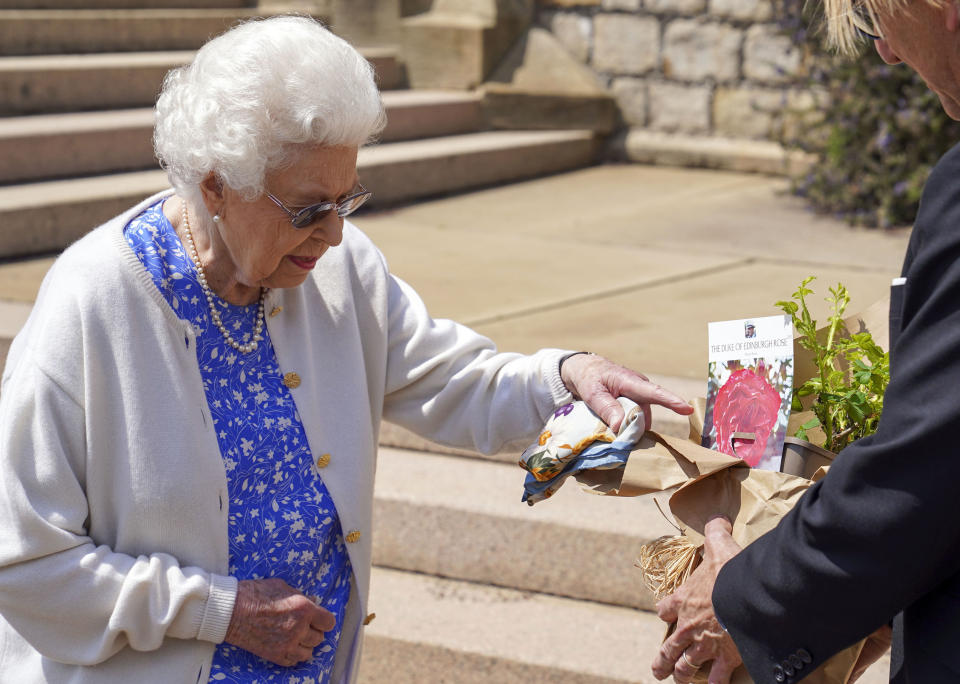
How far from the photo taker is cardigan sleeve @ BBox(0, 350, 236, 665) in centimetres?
173

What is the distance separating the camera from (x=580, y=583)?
120 inches

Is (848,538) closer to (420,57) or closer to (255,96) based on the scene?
(255,96)

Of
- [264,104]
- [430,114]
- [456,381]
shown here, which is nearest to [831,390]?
[456,381]

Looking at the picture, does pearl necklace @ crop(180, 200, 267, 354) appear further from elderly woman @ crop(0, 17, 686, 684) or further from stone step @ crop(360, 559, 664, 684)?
stone step @ crop(360, 559, 664, 684)

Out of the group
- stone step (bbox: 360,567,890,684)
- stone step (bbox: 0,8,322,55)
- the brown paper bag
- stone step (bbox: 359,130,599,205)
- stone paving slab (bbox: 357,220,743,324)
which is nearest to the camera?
the brown paper bag

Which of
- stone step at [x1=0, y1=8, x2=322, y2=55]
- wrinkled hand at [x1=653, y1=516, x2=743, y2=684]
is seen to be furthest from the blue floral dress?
stone step at [x1=0, y1=8, x2=322, y2=55]

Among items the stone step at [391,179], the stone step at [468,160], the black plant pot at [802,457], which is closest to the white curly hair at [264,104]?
the black plant pot at [802,457]

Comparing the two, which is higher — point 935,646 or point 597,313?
point 935,646

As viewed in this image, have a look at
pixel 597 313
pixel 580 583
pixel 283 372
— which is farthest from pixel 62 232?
pixel 283 372

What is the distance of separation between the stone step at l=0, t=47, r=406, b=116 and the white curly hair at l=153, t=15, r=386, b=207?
398 cm

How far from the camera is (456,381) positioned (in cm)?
217

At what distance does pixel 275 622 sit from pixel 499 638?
1133 millimetres

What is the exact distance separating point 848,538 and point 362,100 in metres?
0.97

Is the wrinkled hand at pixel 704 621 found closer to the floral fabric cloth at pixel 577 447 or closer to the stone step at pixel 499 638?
the floral fabric cloth at pixel 577 447
